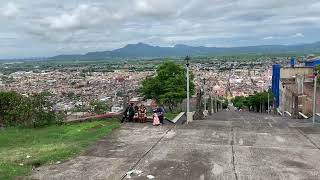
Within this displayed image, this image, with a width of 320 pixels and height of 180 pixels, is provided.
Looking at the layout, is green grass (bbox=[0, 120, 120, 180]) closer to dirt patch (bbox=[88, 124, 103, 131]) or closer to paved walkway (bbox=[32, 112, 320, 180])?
dirt patch (bbox=[88, 124, 103, 131])

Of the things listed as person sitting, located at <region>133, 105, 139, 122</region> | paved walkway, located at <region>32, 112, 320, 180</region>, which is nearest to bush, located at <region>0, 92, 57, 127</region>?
person sitting, located at <region>133, 105, 139, 122</region>

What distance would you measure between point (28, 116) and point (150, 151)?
847 centimetres

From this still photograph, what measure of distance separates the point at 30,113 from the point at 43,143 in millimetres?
5368

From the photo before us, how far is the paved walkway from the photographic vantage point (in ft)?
34.0

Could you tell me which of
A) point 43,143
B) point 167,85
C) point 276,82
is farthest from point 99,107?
point 276,82

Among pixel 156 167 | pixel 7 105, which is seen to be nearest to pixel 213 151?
pixel 156 167

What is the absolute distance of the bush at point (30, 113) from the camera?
19.5 metres

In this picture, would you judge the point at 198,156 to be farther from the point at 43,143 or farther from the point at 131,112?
the point at 131,112

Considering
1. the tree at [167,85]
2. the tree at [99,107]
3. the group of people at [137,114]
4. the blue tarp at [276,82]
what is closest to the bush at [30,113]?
the group of people at [137,114]

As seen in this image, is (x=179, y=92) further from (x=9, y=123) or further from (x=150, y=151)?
(x=150, y=151)

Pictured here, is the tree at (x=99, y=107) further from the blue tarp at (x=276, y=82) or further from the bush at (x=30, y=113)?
the blue tarp at (x=276, y=82)

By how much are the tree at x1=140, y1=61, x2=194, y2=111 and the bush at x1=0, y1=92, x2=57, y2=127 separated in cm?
1895

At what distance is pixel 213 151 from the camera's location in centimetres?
1295

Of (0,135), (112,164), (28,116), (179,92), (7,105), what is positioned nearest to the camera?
(112,164)
